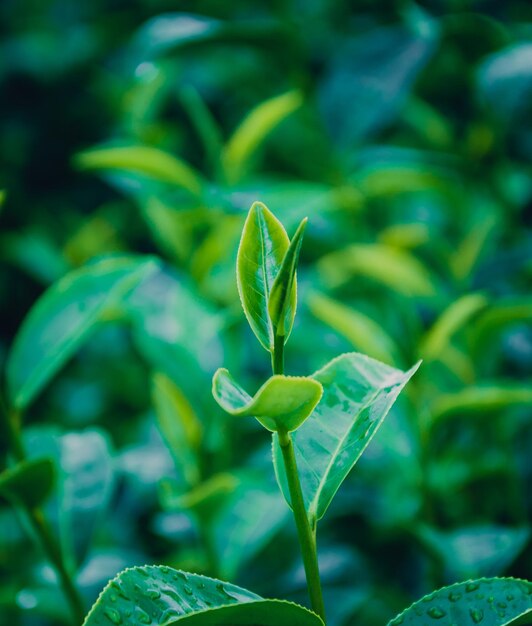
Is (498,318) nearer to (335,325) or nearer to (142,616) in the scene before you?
(335,325)

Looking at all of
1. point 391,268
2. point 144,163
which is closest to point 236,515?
point 391,268

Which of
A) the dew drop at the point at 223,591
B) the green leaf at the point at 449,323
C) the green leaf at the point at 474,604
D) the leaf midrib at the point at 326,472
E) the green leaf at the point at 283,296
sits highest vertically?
the green leaf at the point at 283,296

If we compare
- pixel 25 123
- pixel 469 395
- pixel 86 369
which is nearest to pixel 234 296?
pixel 469 395

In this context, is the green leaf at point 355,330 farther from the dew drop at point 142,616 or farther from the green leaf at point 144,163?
the dew drop at point 142,616

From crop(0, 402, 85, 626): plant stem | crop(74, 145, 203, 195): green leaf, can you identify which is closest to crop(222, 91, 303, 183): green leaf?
crop(74, 145, 203, 195): green leaf

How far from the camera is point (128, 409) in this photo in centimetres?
167

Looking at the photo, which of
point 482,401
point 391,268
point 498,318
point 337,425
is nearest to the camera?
point 337,425

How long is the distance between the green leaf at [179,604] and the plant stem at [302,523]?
2 centimetres

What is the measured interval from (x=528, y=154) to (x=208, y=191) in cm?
49

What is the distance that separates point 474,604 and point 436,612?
0.03 m

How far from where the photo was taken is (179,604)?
0.48m

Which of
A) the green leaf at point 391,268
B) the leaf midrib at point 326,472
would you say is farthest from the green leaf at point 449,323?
the leaf midrib at point 326,472

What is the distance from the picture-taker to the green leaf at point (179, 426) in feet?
3.05

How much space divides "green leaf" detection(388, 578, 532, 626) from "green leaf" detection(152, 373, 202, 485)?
0.45 m
